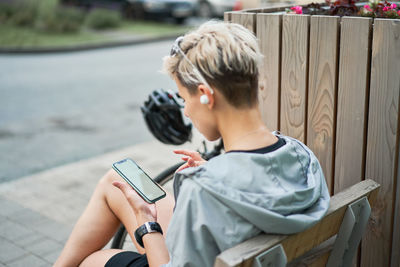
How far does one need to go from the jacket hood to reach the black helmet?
1.27m

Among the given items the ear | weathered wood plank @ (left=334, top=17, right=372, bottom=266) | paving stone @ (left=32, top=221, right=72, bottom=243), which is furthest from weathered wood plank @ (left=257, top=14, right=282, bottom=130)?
paving stone @ (left=32, top=221, right=72, bottom=243)

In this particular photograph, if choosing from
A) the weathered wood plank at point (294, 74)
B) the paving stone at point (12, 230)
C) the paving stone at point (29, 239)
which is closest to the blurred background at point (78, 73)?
the paving stone at point (12, 230)

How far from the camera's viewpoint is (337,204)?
5.84ft

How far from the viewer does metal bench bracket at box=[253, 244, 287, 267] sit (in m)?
1.51

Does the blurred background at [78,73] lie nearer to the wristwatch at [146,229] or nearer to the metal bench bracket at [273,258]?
the wristwatch at [146,229]

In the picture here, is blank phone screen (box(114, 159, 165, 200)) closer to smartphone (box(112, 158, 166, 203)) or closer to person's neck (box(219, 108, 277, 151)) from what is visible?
smartphone (box(112, 158, 166, 203))

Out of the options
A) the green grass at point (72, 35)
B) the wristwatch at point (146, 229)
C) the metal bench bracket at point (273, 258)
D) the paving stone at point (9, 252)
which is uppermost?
the metal bench bracket at point (273, 258)

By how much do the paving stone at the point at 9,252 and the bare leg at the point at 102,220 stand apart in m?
1.05

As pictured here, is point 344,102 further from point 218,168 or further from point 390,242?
point 218,168

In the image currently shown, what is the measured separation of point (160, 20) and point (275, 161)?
695 inches

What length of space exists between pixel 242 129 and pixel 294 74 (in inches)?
32.9

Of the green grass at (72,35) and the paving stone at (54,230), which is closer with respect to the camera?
the paving stone at (54,230)

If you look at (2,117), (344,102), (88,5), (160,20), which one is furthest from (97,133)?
(88,5)

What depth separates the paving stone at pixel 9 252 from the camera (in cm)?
335
